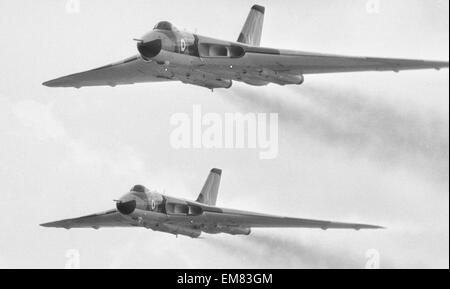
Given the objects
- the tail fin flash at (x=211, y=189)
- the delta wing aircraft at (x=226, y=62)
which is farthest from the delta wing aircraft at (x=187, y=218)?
the tail fin flash at (x=211, y=189)

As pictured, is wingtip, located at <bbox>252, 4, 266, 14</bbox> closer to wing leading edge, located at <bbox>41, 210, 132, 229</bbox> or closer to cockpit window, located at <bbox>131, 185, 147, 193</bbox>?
cockpit window, located at <bbox>131, 185, 147, 193</bbox>

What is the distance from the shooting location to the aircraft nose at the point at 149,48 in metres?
78.3

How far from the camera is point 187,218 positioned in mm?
91000

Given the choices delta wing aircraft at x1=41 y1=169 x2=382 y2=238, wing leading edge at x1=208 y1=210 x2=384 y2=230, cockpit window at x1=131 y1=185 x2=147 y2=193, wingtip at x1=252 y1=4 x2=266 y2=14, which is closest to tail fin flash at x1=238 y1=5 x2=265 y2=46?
wingtip at x1=252 y1=4 x2=266 y2=14

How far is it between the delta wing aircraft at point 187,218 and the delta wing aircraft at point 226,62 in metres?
9.01

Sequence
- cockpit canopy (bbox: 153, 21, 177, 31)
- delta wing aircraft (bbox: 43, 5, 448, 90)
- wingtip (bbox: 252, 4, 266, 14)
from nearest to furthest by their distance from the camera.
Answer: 1. delta wing aircraft (bbox: 43, 5, 448, 90)
2. cockpit canopy (bbox: 153, 21, 177, 31)
3. wingtip (bbox: 252, 4, 266, 14)

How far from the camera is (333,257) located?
3757 inches

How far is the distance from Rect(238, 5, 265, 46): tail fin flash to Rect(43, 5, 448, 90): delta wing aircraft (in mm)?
8976

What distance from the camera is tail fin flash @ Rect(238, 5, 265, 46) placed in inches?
3642

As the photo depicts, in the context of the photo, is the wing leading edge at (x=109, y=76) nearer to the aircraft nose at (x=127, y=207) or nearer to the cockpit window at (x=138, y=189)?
the cockpit window at (x=138, y=189)

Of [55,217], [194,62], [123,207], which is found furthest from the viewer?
[55,217]

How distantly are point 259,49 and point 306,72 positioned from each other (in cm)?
366
